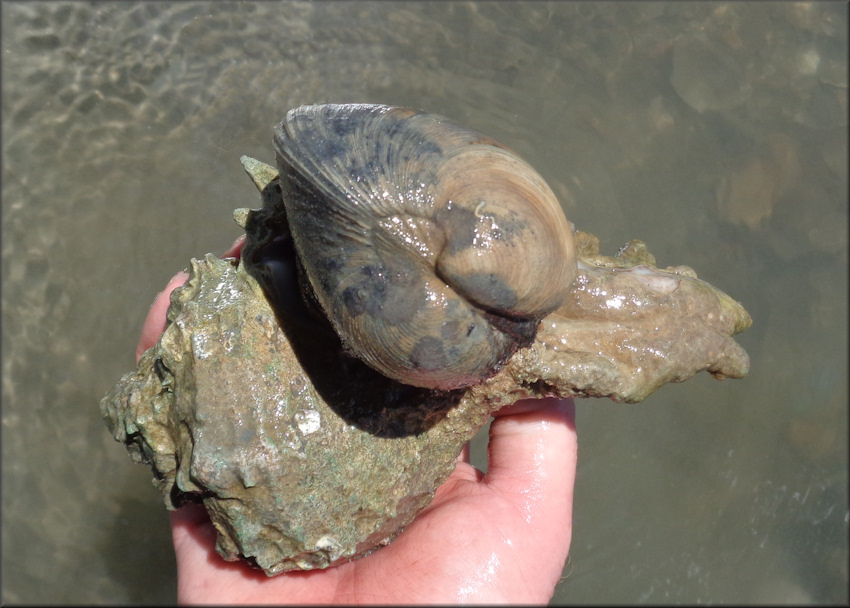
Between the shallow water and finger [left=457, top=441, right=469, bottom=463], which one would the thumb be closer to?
finger [left=457, top=441, right=469, bottom=463]

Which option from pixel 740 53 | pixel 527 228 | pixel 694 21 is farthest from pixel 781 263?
pixel 527 228

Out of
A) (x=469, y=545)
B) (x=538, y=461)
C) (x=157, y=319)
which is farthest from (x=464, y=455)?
(x=157, y=319)

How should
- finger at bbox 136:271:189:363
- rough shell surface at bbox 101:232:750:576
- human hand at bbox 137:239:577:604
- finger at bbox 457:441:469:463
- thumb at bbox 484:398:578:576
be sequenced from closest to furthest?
rough shell surface at bbox 101:232:750:576 < human hand at bbox 137:239:577:604 < thumb at bbox 484:398:578:576 < finger at bbox 136:271:189:363 < finger at bbox 457:441:469:463

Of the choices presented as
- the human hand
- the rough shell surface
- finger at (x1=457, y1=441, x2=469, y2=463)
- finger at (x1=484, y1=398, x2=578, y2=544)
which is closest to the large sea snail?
the rough shell surface

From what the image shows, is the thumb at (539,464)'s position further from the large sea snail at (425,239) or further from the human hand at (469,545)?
the large sea snail at (425,239)

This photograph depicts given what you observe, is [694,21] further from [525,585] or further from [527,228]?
[525,585]

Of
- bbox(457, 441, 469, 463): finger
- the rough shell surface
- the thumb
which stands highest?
the rough shell surface

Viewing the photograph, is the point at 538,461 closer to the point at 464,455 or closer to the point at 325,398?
the point at 464,455

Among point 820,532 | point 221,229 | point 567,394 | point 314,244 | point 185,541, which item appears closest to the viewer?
point 314,244
